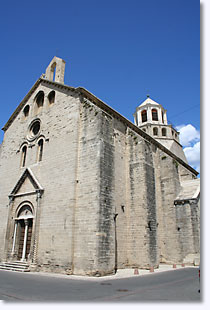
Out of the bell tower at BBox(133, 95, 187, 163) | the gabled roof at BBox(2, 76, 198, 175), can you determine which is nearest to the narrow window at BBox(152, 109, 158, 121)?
the bell tower at BBox(133, 95, 187, 163)

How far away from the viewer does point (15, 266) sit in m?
13.2

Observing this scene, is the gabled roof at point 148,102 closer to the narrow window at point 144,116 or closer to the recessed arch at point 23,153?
the narrow window at point 144,116

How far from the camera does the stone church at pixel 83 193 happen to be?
11.5m

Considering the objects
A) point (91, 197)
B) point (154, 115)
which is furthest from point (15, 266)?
point (154, 115)

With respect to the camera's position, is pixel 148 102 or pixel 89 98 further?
pixel 148 102

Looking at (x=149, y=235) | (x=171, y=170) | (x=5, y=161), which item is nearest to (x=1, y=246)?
(x=5, y=161)

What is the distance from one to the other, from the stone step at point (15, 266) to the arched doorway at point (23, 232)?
58cm

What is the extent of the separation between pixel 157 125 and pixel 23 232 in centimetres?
1891

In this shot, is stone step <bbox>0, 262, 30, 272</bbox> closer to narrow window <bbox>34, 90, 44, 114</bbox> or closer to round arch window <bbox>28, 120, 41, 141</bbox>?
round arch window <bbox>28, 120, 41, 141</bbox>

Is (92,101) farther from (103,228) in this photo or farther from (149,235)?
(149,235)

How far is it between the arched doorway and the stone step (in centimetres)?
58

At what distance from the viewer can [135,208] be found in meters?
14.6

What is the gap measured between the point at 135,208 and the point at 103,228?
4136 millimetres

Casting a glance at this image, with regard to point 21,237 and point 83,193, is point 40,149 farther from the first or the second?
point 21,237
